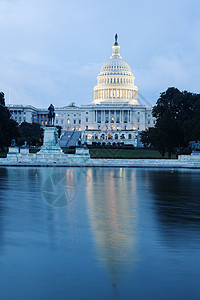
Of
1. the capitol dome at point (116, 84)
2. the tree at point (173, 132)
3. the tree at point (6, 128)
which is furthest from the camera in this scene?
the capitol dome at point (116, 84)

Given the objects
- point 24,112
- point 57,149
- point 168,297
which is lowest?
point 168,297

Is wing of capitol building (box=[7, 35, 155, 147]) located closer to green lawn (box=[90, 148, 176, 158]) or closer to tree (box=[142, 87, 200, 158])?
green lawn (box=[90, 148, 176, 158])

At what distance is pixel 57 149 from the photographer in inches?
2191

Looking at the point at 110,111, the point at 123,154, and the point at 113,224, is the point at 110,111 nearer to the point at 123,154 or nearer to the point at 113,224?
the point at 123,154

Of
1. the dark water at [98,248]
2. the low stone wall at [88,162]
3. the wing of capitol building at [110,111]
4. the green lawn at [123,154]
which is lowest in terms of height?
the dark water at [98,248]

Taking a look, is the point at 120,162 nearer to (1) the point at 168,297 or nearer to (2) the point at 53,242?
(2) the point at 53,242

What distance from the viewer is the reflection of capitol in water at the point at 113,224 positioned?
31.1 ft

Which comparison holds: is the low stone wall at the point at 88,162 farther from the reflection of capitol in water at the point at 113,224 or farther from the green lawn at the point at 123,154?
the reflection of capitol in water at the point at 113,224

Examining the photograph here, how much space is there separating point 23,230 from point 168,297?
6.07m

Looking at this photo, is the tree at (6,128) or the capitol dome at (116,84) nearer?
the tree at (6,128)

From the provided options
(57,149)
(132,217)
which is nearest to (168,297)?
(132,217)

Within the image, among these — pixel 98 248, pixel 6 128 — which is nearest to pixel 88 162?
pixel 6 128

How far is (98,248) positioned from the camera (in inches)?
400

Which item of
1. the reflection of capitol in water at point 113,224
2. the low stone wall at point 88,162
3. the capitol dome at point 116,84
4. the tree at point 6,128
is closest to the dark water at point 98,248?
the reflection of capitol in water at point 113,224
